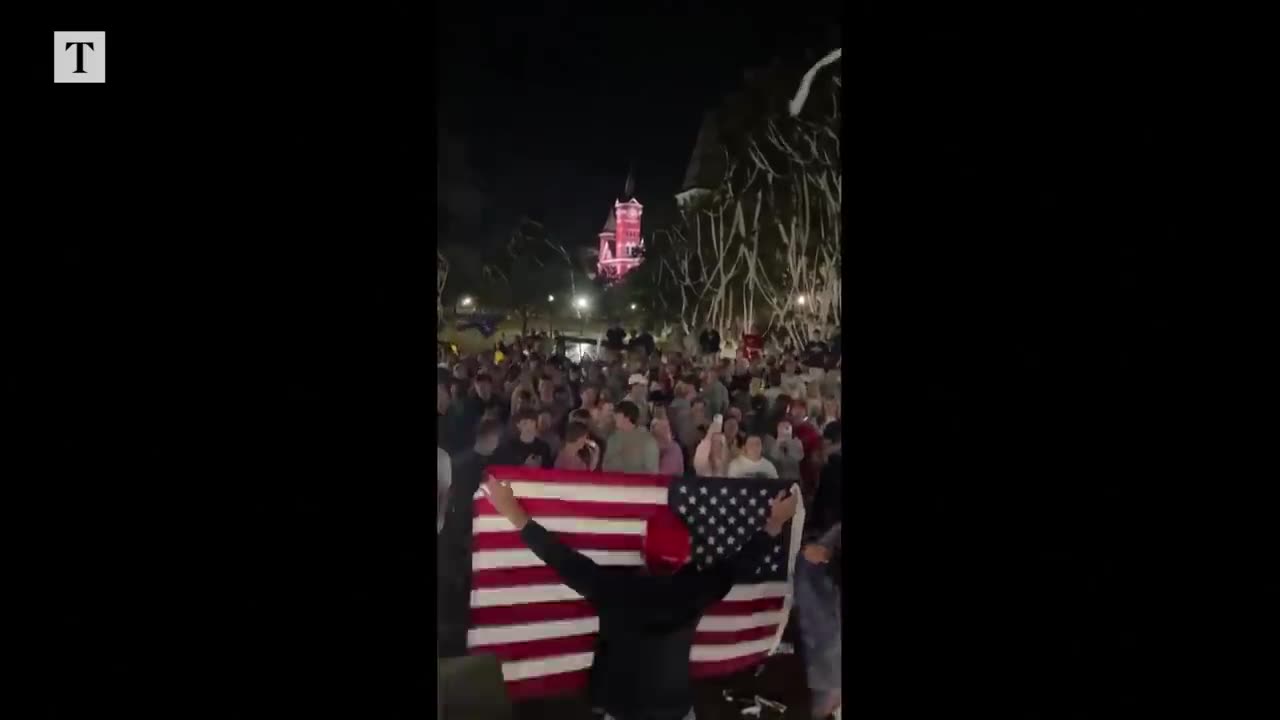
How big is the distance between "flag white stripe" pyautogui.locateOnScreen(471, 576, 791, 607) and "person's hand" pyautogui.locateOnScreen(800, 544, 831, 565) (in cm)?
11

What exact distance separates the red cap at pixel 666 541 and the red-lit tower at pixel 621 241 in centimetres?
77

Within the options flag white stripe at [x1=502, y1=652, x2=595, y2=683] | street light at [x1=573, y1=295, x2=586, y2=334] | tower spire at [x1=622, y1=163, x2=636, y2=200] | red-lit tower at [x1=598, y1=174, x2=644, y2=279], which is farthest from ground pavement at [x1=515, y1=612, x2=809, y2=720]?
tower spire at [x1=622, y1=163, x2=636, y2=200]

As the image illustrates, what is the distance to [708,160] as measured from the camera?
2900mm

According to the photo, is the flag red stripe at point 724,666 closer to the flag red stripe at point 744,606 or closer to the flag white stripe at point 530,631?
the flag red stripe at point 744,606

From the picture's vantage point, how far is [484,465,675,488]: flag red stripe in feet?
9.18

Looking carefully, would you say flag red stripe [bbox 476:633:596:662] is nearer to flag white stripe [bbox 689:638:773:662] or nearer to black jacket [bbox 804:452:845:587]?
flag white stripe [bbox 689:638:773:662]

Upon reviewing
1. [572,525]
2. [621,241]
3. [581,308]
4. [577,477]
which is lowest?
[572,525]

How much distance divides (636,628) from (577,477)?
49cm

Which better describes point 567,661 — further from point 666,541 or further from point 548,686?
point 666,541

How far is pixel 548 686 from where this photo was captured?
279cm

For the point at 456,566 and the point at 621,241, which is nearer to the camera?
the point at 456,566

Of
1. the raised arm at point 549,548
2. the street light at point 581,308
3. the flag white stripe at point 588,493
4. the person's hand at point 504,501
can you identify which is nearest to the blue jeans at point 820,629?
the flag white stripe at point 588,493

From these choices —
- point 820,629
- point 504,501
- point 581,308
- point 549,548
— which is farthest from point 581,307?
point 820,629

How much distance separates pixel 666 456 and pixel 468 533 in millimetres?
645
